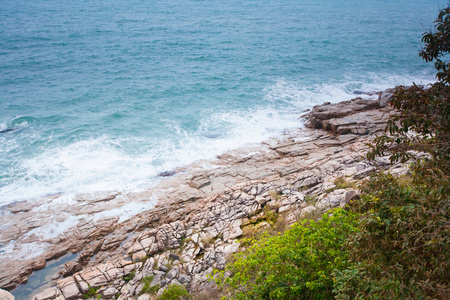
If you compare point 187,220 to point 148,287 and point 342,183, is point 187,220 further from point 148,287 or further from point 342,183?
point 342,183

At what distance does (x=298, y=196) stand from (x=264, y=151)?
7.09 metres

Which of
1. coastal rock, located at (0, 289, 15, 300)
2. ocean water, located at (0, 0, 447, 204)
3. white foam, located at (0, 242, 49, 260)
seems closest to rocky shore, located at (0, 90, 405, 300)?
white foam, located at (0, 242, 49, 260)

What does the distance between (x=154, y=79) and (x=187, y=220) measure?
984 inches

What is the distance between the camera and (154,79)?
35.1 m

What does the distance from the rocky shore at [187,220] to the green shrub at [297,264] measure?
158cm

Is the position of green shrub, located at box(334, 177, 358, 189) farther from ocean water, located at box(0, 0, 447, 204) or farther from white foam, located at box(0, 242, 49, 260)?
white foam, located at box(0, 242, 49, 260)

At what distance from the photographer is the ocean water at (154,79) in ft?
70.3

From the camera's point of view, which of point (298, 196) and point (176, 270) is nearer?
point (176, 270)

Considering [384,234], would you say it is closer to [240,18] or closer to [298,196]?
[298,196]

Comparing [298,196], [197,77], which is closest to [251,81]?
[197,77]

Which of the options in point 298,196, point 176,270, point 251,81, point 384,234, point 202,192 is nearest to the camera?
point 384,234

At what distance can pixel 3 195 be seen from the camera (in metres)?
17.4

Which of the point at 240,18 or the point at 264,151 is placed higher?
the point at 240,18

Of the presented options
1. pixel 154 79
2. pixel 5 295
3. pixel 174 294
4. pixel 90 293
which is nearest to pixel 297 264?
pixel 174 294
